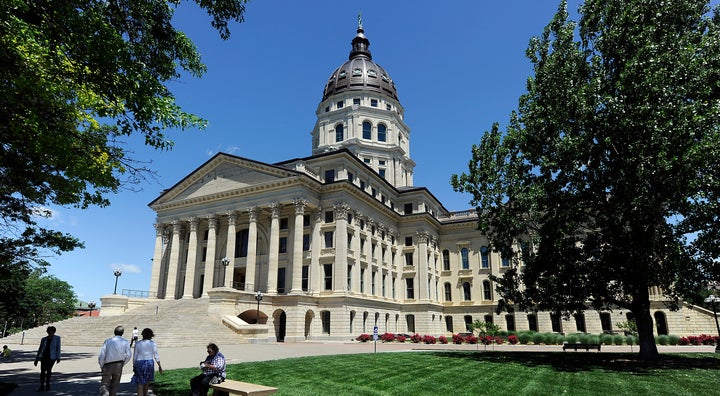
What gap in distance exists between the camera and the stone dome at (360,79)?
68.4 meters

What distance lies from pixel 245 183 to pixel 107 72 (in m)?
35.7

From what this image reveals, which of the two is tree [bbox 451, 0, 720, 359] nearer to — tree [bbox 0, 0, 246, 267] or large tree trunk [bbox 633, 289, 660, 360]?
large tree trunk [bbox 633, 289, 660, 360]

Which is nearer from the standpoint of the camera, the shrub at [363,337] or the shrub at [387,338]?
the shrub at [363,337]

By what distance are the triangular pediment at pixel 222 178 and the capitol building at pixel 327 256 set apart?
0.42 feet

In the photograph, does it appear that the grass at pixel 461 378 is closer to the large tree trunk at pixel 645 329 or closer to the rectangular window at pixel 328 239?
the large tree trunk at pixel 645 329

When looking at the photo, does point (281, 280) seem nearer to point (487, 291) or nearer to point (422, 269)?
point (422, 269)

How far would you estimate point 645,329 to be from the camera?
69.7 ft

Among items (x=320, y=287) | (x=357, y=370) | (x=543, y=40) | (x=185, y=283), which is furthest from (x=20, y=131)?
(x=185, y=283)

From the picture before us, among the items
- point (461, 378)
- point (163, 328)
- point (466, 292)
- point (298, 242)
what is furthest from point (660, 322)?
point (163, 328)

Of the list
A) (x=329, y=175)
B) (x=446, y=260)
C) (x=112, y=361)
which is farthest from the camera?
(x=446, y=260)

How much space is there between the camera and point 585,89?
64.9 feet

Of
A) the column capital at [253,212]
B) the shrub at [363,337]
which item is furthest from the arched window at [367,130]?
the shrub at [363,337]

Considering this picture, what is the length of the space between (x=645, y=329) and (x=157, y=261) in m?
46.8

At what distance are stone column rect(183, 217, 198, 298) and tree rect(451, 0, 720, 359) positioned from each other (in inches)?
1277
